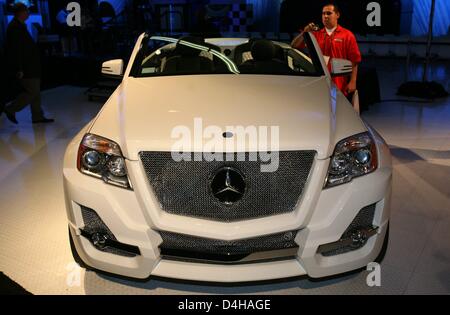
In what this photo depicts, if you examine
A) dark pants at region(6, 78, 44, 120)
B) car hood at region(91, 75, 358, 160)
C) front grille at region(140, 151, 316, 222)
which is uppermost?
car hood at region(91, 75, 358, 160)

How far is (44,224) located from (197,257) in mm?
1414

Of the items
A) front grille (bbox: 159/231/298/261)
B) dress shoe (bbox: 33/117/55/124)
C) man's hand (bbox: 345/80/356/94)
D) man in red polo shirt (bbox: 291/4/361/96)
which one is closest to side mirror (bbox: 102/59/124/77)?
front grille (bbox: 159/231/298/261)

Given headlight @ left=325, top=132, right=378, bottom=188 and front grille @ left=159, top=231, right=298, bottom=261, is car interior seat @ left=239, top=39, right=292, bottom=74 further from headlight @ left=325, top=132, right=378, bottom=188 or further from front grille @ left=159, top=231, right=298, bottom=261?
front grille @ left=159, top=231, right=298, bottom=261

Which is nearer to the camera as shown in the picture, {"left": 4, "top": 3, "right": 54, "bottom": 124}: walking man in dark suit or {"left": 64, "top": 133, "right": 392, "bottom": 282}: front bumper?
{"left": 64, "top": 133, "right": 392, "bottom": 282}: front bumper

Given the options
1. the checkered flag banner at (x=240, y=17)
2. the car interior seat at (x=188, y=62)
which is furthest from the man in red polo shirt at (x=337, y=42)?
the checkered flag banner at (x=240, y=17)

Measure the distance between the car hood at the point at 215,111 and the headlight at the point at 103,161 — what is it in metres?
0.04

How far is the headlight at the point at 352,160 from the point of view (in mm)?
1969

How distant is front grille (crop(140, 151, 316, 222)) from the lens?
6.26 feet

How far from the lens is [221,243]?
74.7 inches

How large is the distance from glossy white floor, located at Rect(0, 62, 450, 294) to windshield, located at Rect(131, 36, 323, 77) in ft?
3.61

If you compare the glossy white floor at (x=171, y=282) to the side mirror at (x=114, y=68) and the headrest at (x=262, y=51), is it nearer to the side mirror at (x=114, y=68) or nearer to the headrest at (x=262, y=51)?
the side mirror at (x=114, y=68)

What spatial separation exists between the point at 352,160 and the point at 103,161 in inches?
42.0

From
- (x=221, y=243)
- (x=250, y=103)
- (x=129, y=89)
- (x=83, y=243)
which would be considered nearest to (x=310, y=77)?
(x=250, y=103)

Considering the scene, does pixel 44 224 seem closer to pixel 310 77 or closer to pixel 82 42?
pixel 310 77
